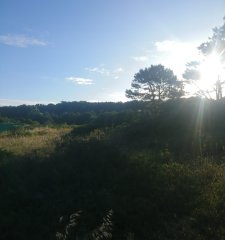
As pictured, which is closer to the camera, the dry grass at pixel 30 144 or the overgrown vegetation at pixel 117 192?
the overgrown vegetation at pixel 117 192

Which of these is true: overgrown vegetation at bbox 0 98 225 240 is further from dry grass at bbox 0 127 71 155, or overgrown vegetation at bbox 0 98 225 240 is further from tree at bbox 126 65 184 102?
tree at bbox 126 65 184 102

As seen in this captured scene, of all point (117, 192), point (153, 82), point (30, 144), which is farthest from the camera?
point (153, 82)

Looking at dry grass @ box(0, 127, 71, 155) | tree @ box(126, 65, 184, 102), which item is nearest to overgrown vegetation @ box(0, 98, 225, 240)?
dry grass @ box(0, 127, 71, 155)

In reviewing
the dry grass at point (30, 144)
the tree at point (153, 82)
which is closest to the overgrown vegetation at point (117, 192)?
the dry grass at point (30, 144)

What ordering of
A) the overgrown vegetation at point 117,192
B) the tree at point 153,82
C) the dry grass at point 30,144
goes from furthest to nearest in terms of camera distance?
the tree at point 153,82
the dry grass at point 30,144
the overgrown vegetation at point 117,192

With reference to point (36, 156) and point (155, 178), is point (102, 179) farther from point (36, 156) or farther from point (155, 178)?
point (36, 156)

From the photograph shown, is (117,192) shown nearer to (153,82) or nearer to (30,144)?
(30,144)

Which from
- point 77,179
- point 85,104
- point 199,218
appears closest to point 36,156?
point 77,179

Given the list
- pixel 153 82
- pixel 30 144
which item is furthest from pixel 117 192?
pixel 153 82

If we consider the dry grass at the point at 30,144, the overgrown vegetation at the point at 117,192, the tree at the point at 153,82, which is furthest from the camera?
the tree at the point at 153,82

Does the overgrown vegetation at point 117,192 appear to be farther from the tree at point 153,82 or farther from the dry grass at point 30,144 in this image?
the tree at point 153,82

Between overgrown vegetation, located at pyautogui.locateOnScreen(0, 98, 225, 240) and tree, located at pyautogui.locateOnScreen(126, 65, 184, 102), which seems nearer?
overgrown vegetation, located at pyautogui.locateOnScreen(0, 98, 225, 240)

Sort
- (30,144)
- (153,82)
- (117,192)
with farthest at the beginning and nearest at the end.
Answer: (153,82)
(30,144)
(117,192)

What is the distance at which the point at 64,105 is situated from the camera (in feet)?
361
